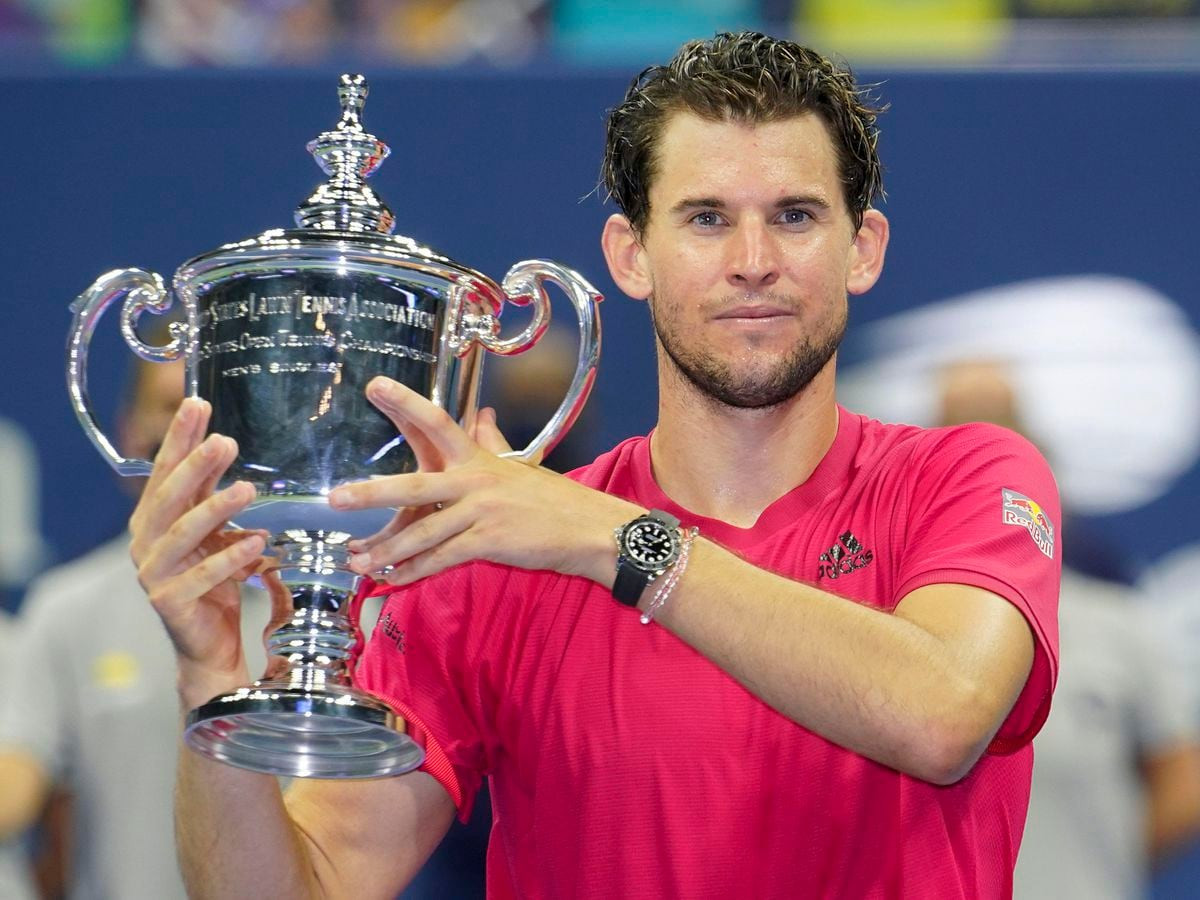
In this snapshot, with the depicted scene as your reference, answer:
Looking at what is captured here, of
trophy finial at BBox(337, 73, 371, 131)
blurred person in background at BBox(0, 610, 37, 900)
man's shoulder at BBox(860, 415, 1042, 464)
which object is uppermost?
trophy finial at BBox(337, 73, 371, 131)

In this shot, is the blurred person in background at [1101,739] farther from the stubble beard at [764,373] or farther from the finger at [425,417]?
the finger at [425,417]

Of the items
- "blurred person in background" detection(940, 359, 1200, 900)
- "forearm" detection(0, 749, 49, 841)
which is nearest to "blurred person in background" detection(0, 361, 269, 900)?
"forearm" detection(0, 749, 49, 841)

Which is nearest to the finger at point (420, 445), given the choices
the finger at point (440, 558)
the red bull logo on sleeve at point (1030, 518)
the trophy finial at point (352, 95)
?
the finger at point (440, 558)

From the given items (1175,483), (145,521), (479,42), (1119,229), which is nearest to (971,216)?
(1119,229)

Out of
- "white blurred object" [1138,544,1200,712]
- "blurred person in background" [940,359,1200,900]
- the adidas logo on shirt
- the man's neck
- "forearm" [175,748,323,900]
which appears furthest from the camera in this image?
"white blurred object" [1138,544,1200,712]

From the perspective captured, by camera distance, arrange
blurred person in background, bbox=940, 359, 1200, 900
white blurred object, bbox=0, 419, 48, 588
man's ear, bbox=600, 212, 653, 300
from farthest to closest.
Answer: white blurred object, bbox=0, 419, 48, 588 < blurred person in background, bbox=940, 359, 1200, 900 < man's ear, bbox=600, 212, 653, 300

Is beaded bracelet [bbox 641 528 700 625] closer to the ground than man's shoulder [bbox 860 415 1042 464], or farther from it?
closer to the ground

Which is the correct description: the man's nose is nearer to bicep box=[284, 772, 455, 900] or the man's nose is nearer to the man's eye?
the man's eye

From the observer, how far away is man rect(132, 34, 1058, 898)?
1865 mm

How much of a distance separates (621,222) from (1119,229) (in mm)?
1828

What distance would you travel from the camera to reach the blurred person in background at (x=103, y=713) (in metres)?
3.71

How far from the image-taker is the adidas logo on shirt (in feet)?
7.28

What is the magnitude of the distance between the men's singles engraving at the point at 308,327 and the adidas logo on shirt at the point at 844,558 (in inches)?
24.0

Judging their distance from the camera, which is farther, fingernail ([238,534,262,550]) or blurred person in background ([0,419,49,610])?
blurred person in background ([0,419,49,610])
